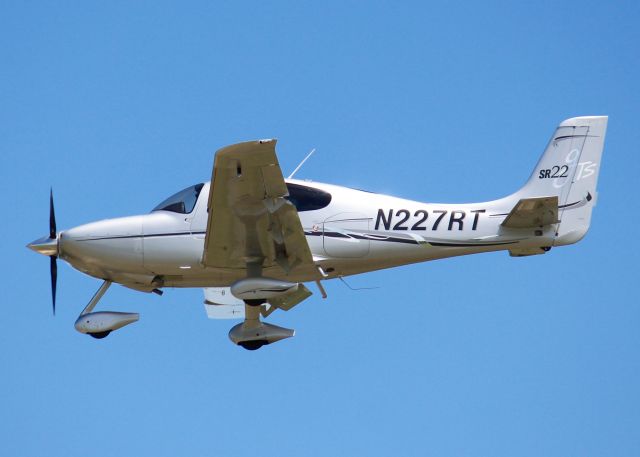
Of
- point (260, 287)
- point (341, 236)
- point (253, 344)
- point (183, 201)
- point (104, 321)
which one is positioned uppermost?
point (183, 201)

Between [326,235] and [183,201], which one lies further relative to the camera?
[183,201]

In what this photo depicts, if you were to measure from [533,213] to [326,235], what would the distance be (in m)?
3.16

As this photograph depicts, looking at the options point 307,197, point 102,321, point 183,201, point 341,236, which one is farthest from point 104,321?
point 341,236

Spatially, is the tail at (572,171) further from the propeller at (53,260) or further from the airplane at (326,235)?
the propeller at (53,260)

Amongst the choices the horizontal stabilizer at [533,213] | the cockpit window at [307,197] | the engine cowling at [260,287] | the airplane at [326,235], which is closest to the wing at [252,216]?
the airplane at [326,235]

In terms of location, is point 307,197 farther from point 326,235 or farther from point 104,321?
point 104,321

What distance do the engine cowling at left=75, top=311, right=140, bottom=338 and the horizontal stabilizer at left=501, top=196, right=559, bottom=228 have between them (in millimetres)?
5985

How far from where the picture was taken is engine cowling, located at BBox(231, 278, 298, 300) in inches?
604

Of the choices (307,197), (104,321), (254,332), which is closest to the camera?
(307,197)

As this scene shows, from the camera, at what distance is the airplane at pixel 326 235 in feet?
51.6

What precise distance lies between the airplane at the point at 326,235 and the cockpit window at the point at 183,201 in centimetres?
2

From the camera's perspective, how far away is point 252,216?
15078 mm

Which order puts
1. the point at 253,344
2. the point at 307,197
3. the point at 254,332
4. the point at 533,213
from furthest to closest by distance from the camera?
the point at 253,344 < the point at 254,332 < the point at 307,197 < the point at 533,213

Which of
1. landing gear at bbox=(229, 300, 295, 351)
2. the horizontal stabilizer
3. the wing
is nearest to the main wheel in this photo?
landing gear at bbox=(229, 300, 295, 351)
